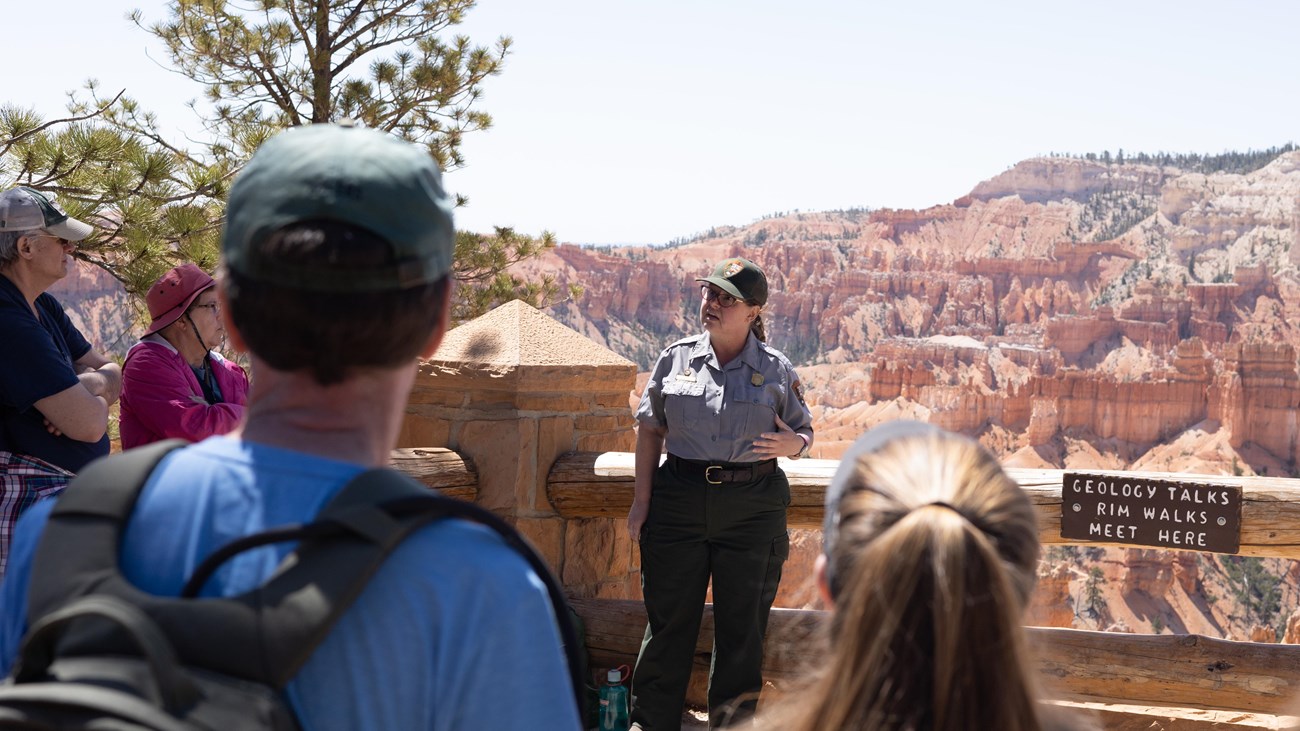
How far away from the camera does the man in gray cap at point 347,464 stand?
819mm

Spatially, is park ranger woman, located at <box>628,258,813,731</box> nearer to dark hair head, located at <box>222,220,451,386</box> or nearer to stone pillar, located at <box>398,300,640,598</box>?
stone pillar, located at <box>398,300,640,598</box>

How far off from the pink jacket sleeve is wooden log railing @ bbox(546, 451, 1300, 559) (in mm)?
1321

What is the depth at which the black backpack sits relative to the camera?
719mm

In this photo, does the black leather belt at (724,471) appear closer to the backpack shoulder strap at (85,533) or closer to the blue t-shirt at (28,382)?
the blue t-shirt at (28,382)

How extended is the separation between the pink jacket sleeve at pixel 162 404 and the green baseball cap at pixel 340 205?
187 centimetres

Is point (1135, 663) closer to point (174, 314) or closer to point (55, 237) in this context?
point (174, 314)

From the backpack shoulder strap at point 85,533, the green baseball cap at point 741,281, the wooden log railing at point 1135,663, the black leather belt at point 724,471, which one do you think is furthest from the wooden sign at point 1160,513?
the backpack shoulder strap at point 85,533

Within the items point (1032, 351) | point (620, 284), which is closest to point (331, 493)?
point (1032, 351)

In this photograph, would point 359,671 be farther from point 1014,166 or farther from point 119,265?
point 1014,166

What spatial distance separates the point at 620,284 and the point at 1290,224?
45.1 meters

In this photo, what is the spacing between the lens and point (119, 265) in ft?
17.9

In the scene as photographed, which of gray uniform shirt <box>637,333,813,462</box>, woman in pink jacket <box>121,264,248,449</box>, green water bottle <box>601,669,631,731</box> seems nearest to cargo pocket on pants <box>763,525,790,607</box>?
gray uniform shirt <box>637,333,813,462</box>

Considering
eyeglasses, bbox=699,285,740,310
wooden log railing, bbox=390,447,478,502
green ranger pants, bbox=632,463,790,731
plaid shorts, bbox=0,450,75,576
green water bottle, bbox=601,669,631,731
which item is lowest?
green water bottle, bbox=601,669,631,731

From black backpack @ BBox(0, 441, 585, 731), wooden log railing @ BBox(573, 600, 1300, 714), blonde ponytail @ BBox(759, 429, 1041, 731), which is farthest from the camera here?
wooden log railing @ BBox(573, 600, 1300, 714)
